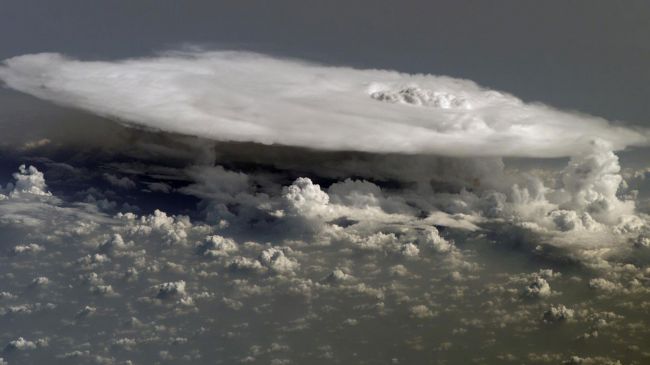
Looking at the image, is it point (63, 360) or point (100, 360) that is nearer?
point (100, 360)

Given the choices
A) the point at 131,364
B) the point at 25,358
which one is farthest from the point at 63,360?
the point at 131,364

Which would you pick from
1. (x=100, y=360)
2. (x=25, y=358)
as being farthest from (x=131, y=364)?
(x=25, y=358)

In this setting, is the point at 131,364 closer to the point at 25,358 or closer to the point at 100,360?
the point at 100,360

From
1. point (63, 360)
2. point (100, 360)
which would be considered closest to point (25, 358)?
point (63, 360)

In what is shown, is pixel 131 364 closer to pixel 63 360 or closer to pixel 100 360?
pixel 100 360

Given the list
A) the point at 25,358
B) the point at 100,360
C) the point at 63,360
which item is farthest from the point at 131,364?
the point at 25,358

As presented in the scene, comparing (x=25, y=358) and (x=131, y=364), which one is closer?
(x=131, y=364)

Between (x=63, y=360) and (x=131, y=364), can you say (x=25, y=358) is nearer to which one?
(x=63, y=360)
